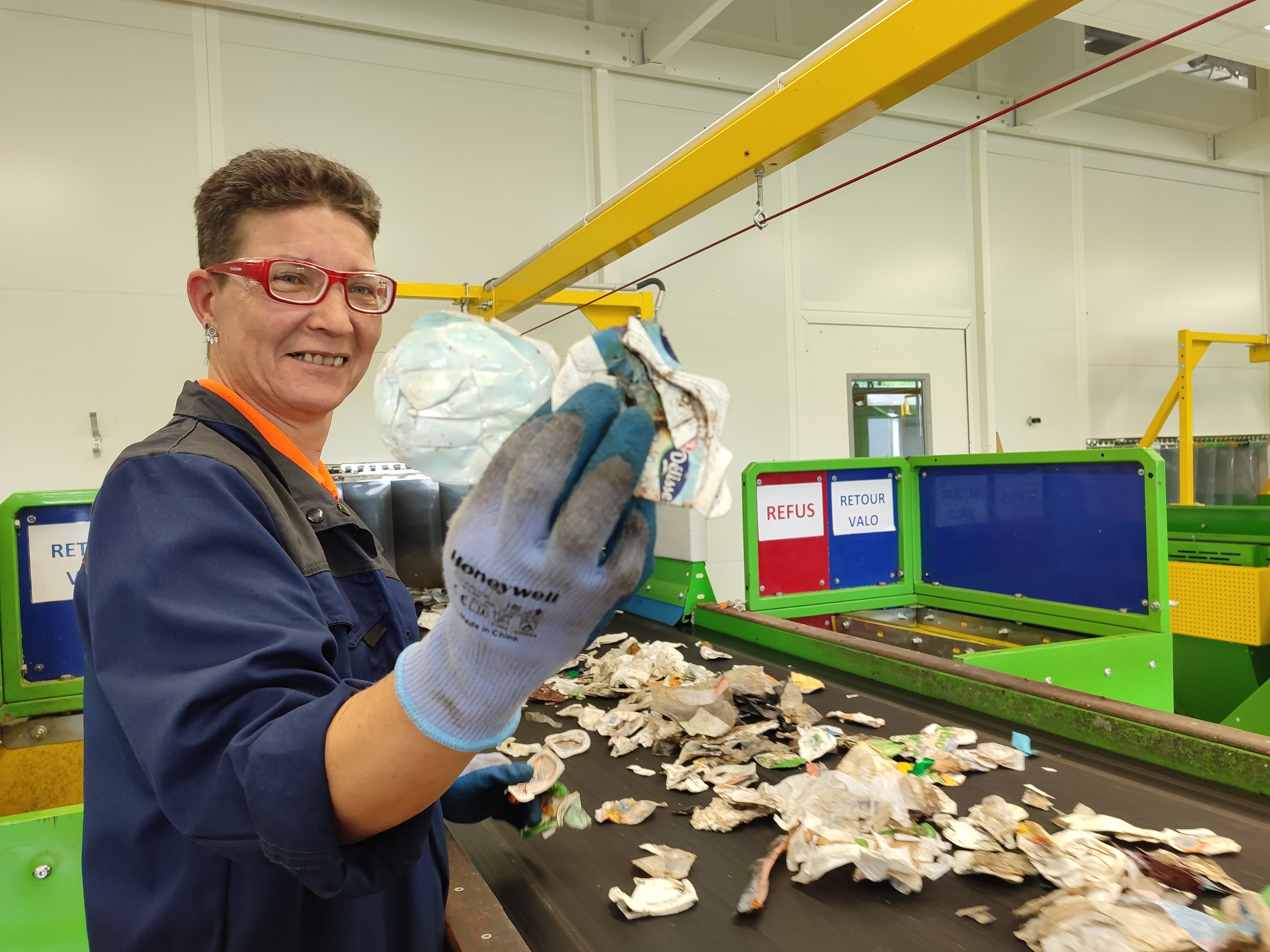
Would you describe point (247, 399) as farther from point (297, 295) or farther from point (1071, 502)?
point (1071, 502)

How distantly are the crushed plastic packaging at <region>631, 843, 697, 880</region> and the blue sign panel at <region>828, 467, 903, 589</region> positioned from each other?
221 centimetres

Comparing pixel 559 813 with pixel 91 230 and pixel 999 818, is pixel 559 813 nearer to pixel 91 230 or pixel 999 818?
pixel 999 818

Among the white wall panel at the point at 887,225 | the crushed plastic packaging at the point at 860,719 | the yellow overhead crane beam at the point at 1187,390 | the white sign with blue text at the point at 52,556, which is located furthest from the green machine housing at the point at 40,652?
the yellow overhead crane beam at the point at 1187,390

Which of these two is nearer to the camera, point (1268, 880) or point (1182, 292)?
point (1268, 880)

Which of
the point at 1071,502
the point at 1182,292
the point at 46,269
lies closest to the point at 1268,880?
the point at 1071,502

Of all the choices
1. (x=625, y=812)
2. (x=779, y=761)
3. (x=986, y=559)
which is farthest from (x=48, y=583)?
(x=986, y=559)

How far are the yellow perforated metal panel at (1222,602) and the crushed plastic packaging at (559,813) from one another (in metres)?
3.66

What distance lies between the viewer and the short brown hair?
877 millimetres

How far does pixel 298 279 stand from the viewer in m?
0.87

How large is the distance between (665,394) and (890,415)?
6114mm

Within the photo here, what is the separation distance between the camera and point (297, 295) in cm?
87

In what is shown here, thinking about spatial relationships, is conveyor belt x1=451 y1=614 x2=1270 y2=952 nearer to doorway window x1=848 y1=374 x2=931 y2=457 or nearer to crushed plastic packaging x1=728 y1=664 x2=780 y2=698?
crushed plastic packaging x1=728 y1=664 x2=780 y2=698

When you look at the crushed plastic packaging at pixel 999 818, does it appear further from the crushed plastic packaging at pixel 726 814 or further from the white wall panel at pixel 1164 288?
the white wall panel at pixel 1164 288

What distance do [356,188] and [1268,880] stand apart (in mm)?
1642
